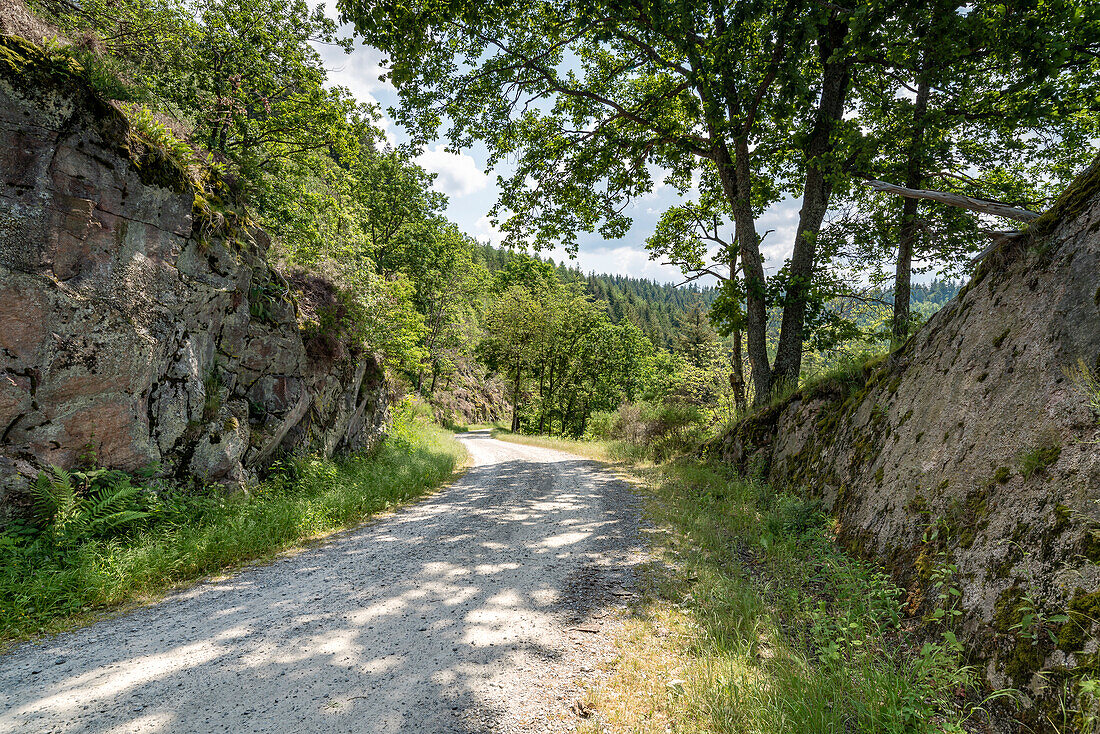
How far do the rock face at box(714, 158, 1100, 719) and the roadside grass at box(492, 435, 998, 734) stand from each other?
30cm

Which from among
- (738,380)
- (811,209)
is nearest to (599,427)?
(738,380)

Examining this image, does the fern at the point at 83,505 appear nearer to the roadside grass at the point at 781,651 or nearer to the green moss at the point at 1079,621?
the roadside grass at the point at 781,651

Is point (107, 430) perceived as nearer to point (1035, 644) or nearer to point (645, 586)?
point (645, 586)

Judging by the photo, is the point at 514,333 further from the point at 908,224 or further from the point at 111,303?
the point at 111,303

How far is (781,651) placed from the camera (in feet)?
10.6

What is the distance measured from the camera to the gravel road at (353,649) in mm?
2703

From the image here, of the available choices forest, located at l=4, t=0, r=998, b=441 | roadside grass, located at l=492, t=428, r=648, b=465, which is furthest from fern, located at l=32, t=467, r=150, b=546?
roadside grass, located at l=492, t=428, r=648, b=465

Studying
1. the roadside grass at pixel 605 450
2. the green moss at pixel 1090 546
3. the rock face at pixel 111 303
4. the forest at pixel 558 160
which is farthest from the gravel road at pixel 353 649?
the roadside grass at pixel 605 450

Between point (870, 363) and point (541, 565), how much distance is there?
6.08m

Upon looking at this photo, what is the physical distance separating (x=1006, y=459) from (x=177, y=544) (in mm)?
8642

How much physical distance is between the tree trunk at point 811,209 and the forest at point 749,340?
7 centimetres

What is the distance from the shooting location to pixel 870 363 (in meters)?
6.80

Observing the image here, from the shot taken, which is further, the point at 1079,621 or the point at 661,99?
the point at 661,99

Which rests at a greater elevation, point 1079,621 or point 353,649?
point 1079,621
